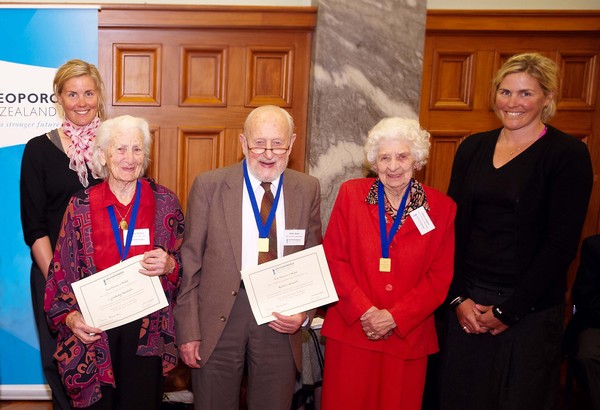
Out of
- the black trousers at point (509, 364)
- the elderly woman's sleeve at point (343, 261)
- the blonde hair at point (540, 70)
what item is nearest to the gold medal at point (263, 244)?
the elderly woman's sleeve at point (343, 261)

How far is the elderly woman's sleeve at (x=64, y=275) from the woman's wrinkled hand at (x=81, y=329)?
0.03 m

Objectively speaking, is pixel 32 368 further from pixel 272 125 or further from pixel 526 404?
pixel 526 404

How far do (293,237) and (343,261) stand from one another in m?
0.29

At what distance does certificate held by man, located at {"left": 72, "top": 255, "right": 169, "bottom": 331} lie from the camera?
7.06ft

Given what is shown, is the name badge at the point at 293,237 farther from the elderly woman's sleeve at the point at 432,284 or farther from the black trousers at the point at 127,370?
the black trousers at the point at 127,370

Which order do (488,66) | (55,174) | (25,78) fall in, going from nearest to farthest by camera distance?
(55,174) < (25,78) < (488,66)

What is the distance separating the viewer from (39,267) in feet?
8.62

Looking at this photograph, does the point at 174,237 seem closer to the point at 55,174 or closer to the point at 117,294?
the point at 117,294

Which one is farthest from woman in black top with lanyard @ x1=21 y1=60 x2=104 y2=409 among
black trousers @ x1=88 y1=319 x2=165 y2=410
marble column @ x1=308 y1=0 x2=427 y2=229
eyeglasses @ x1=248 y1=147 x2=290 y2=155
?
marble column @ x1=308 y1=0 x2=427 y2=229

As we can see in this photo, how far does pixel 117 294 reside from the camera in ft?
7.13

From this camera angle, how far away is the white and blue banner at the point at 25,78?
3.56m

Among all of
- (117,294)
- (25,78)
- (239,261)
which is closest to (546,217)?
(239,261)

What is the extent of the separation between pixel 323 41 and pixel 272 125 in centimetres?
164

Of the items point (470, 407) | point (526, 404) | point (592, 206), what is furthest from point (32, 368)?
point (592, 206)
